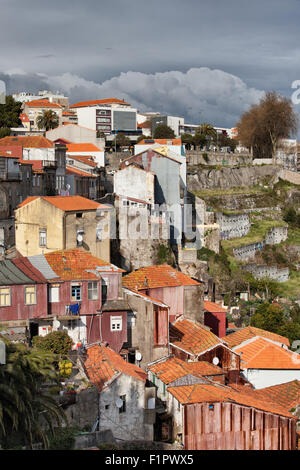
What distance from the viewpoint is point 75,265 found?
24969mm

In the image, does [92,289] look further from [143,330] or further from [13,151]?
[13,151]

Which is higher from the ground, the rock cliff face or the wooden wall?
the rock cliff face

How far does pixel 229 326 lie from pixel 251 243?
1639 cm

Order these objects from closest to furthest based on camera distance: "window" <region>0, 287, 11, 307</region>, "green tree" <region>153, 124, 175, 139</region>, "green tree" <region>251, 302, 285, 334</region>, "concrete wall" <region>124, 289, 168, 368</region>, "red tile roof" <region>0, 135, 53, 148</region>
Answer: "window" <region>0, 287, 11, 307</region>
"concrete wall" <region>124, 289, 168, 368</region>
"green tree" <region>251, 302, 285, 334</region>
"red tile roof" <region>0, 135, 53, 148</region>
"green tree" <region>153, 124, 175, 139</region>

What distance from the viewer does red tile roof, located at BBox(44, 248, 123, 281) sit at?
24188mm

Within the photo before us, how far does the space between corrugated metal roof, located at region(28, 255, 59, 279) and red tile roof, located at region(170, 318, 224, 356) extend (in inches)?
227

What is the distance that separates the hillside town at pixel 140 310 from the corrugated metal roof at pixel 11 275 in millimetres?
71

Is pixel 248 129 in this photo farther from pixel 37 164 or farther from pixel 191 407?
pixel 191 407

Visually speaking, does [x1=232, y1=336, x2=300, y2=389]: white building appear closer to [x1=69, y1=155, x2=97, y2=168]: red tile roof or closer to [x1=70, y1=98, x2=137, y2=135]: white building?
[x1=69, y1=155, x2=97, y2=168]: red tile roof

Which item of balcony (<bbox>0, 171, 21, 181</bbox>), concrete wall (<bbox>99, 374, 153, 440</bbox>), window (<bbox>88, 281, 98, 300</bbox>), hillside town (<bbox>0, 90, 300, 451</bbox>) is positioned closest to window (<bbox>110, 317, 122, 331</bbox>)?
Answer: hillside town (<bbox>0, 90, 300, 451</bbox>)

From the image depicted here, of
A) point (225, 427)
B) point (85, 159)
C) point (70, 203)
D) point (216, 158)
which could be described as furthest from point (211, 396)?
point (216, 158)

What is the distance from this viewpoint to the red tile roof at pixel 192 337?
2583 centimetres

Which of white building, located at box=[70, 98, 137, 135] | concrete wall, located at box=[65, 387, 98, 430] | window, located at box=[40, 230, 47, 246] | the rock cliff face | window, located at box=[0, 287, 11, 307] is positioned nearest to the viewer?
concrete wall, located at box=[65, 387, 98, 430]
